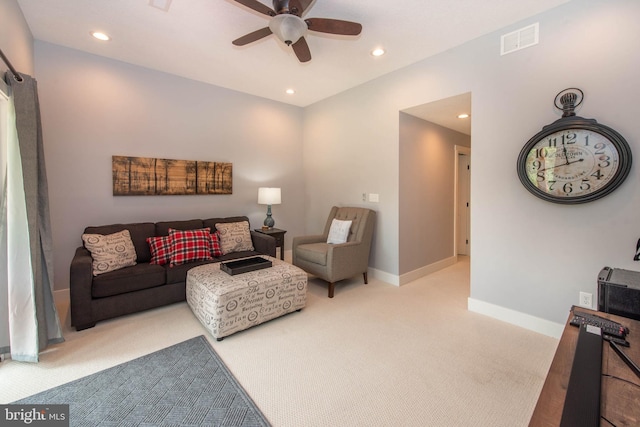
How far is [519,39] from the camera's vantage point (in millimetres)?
2525

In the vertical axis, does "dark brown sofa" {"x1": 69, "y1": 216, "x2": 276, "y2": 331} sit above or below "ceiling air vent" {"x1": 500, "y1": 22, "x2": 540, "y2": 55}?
below

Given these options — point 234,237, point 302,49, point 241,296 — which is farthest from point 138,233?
point 302,49

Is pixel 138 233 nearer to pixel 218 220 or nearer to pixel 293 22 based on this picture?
pixel 218 220

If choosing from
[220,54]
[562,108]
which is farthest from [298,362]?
[220,54]

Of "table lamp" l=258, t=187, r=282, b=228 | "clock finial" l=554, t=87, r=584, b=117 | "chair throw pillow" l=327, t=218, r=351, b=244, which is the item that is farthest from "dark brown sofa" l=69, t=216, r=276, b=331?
"clock finial" l=554, t=87, r=584, b=117

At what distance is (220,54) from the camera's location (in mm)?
3145

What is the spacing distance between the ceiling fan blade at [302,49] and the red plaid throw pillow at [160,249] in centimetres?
244

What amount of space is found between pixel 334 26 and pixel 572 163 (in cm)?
222

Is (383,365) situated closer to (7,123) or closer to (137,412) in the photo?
(137,412)

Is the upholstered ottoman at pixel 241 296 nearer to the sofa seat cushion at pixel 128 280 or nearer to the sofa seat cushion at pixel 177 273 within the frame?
the sofa seat cushion at pixel 177 273

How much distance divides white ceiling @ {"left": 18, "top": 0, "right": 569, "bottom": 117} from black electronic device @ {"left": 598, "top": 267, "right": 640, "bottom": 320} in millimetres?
2233

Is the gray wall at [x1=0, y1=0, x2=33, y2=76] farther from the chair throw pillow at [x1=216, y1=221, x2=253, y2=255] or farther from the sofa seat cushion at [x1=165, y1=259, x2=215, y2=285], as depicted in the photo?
the chair throw pillow at [x1=216, y1=221, x2=253, y2=255]

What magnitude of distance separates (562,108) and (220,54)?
134 inches

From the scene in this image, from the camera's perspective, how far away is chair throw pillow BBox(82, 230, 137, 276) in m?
2.69
